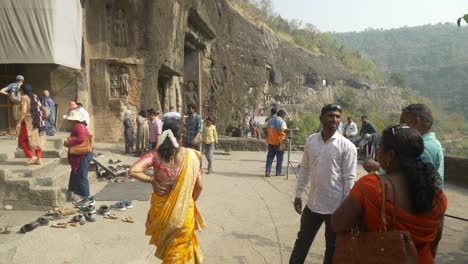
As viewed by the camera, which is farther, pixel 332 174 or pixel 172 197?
pixel 332 174

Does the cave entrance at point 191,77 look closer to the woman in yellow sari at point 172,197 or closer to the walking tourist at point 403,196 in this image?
the woman in yellow sari at point 172,197

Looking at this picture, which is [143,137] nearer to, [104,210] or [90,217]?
[104,210]

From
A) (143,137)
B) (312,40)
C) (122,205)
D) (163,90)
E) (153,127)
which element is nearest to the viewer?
(122,205)

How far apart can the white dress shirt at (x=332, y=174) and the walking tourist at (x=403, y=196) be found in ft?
3.82

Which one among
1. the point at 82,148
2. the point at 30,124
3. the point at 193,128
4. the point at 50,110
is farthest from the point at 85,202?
the point at 50,110

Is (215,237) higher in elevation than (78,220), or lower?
lower

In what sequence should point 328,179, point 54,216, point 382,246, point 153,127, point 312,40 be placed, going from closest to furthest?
point 382,246 → point 328,179 → point 54,216 → point 153,127 → point 312,40

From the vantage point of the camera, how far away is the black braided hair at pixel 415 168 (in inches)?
67.9

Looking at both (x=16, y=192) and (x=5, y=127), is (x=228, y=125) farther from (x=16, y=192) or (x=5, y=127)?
(x=16, y=192)

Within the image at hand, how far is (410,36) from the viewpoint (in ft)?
543

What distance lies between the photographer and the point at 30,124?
652 centimetres

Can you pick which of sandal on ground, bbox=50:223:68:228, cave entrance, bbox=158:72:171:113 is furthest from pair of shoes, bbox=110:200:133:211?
cave entrance, bbox=158:72:171:113

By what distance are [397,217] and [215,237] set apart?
3288 mm

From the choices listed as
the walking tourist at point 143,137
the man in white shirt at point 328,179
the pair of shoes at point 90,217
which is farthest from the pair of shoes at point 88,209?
the walking tourist at point 143,137
